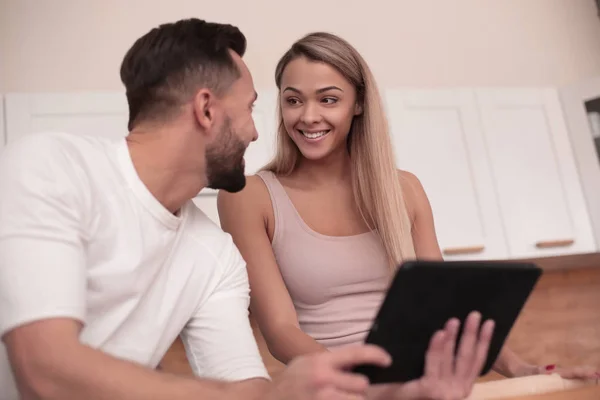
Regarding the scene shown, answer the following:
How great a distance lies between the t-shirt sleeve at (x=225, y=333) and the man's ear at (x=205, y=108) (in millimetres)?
215

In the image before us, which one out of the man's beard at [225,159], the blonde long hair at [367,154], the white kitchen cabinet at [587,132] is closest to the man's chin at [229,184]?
the man's beard at [225,159]

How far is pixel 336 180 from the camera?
143 centimetres

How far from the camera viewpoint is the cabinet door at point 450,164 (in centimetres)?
224

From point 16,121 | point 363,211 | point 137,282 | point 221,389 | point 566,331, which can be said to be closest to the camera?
point 221,389

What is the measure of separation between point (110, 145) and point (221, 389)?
44 cm

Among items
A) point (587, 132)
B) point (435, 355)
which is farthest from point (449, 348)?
point (587, 132)

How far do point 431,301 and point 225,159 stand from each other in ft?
1.51

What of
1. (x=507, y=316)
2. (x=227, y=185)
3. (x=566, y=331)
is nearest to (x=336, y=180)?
(x=227, y=185)

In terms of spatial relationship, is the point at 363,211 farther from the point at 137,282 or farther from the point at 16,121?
the point at 16,121

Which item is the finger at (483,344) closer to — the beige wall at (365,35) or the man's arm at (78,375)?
the man's arm at (78,375)

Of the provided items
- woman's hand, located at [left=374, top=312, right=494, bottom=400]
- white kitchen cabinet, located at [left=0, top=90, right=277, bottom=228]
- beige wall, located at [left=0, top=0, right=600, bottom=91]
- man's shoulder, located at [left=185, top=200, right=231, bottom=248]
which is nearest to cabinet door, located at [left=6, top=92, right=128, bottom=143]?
white kitchen cabinet, located at [left=0, top=90, right=277, bottom=228]

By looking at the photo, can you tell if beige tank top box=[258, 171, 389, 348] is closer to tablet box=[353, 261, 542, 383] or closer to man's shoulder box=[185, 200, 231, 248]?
man's shoulder box=[185, 200, 231, 248]

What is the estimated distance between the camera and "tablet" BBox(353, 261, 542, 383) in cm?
68

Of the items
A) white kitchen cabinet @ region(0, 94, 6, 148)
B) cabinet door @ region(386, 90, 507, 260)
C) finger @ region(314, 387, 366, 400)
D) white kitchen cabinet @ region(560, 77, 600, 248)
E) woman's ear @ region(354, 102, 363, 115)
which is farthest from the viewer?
white kitchen cabinet @ region(560, 77, 600, 248)
